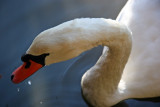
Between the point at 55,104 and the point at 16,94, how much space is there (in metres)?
0.44

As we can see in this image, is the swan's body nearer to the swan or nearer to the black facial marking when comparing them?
the swan

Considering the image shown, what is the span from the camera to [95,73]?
2715mm

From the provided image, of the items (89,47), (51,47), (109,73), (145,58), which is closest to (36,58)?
(51,47)

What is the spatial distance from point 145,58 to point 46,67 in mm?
1165

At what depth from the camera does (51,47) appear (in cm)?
195

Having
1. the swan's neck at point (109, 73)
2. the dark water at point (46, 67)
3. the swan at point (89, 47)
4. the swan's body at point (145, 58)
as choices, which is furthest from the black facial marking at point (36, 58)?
the dark water at point (46, 67)

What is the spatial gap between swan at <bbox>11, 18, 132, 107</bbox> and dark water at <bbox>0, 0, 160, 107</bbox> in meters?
0.47

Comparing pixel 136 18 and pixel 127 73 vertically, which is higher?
pixel 136 18

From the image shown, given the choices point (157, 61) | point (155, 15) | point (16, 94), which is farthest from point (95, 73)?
point (16, 94)

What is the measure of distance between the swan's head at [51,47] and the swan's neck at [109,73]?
0.94 ft

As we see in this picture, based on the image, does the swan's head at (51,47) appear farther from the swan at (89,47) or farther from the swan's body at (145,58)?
the swan's body at (145,58)

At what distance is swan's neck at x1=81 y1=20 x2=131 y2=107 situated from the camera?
90.5 inches

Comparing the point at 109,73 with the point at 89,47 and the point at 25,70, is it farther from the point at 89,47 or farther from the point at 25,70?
the point at 25,70

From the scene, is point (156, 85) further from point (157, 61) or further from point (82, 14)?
point (82, 14)
